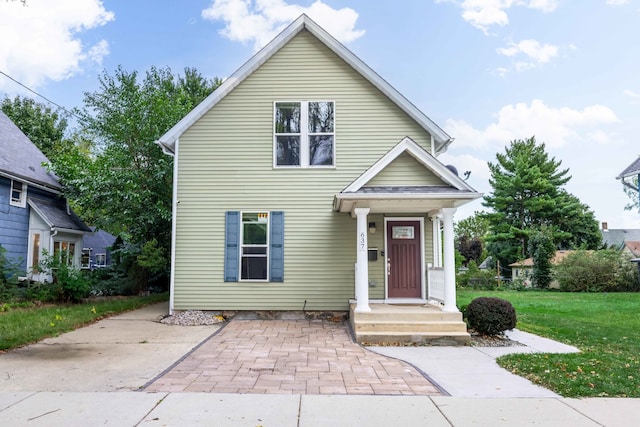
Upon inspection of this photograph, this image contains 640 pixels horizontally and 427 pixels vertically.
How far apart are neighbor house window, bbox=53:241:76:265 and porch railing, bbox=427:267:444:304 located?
10939mm

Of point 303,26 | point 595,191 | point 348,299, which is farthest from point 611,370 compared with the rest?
point 595,191

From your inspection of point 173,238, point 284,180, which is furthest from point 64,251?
point 284,180

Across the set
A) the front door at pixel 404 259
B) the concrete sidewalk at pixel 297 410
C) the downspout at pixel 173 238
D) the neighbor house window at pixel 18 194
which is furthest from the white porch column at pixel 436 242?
the neighbor house window at pixel 18 194

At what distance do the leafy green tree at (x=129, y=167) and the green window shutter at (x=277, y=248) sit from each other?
463 cm

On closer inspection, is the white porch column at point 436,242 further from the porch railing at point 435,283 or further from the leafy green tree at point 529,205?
the leafy green tree at point 529,205

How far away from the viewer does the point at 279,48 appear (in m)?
10.7

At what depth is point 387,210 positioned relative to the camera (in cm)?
966

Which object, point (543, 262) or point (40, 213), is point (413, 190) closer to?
point (40, 213)

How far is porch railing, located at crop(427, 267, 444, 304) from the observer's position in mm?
8992

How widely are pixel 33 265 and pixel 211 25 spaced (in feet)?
35.4

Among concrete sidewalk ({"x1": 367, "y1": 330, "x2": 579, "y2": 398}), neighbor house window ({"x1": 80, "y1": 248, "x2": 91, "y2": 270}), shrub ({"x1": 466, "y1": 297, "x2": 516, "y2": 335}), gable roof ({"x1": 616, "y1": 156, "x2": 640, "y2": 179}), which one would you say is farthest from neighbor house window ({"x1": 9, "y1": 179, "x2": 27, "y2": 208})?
gable roof ({"x1": 616, "y1": 156, "x2": 640, "y2": 179})

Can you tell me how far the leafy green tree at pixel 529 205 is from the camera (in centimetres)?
3556

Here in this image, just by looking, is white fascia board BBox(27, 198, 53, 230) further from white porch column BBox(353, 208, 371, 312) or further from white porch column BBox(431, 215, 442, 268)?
white porch column BBox(431, 215, 442, 268)

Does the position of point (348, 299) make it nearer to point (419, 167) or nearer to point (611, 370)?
point (419, 167)
